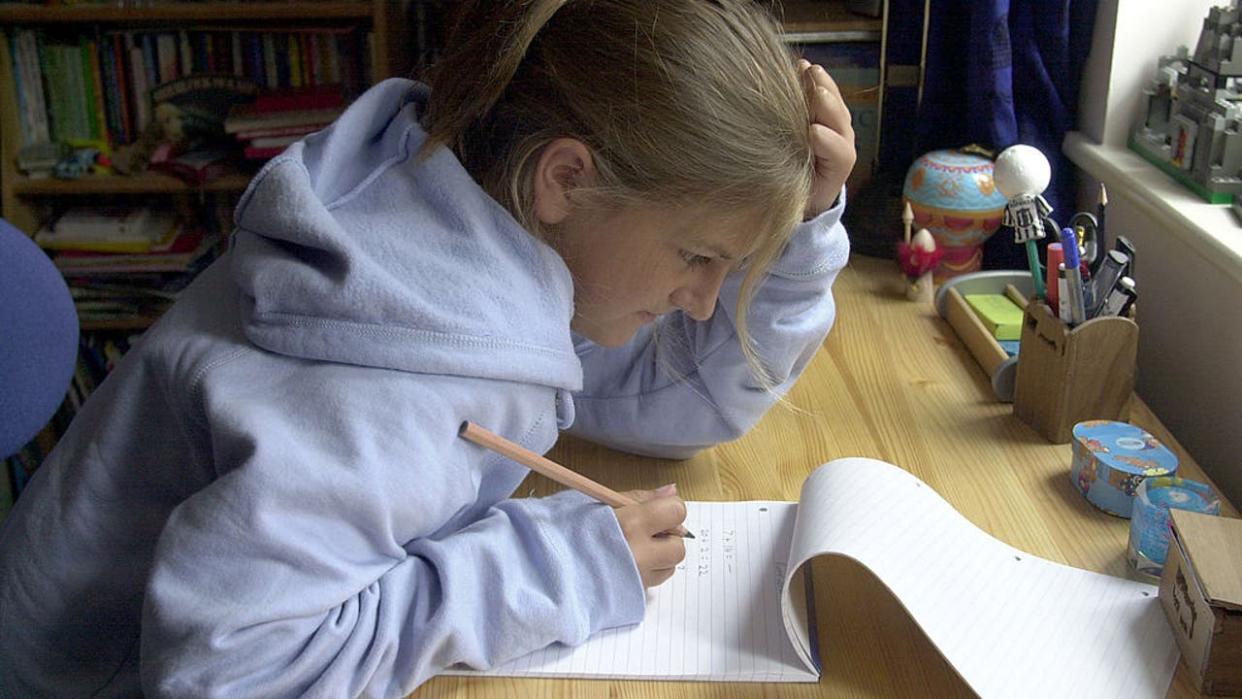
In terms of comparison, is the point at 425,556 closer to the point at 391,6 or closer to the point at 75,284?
the point at 391,6

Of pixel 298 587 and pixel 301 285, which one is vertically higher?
pixel 301 285

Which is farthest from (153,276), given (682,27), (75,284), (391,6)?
(682,27)

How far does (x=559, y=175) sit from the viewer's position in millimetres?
778

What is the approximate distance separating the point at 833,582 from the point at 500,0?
46 centimetres

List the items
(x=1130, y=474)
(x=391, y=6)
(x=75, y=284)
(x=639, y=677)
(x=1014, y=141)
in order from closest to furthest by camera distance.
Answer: (x=639, y=677)
(x=1130, y=474)
(x=1014, y=141)
(x=391, y=6)
(x=75, y=284)

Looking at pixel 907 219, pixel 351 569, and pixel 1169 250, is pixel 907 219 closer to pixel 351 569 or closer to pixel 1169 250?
pixel 1169 250

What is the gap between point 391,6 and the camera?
2.06 meters

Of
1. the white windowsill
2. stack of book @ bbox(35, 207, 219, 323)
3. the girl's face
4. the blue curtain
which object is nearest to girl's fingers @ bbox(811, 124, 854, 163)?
the girl's face

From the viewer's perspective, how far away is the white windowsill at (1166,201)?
A: 1.01 m

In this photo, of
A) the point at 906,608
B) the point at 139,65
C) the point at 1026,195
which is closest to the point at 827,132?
the point at 1026,195

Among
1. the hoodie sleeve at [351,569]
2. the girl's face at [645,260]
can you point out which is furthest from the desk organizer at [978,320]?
the hoodie sleeve at [351,569]

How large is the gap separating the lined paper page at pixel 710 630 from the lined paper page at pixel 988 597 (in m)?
0.03

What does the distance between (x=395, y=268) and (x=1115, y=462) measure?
543mm

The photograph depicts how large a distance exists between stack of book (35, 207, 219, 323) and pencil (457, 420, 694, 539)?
1.58 metres
